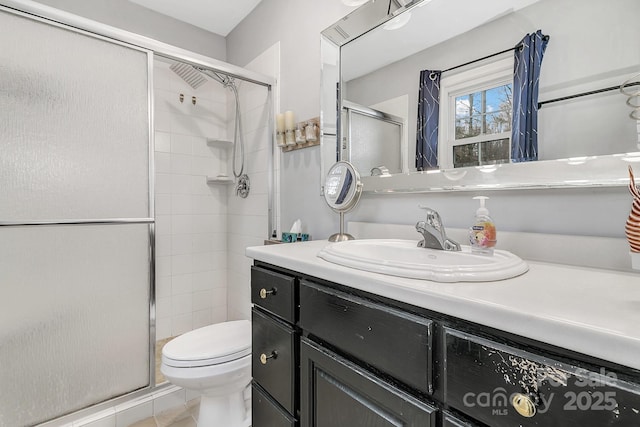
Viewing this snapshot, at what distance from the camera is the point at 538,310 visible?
46 cm

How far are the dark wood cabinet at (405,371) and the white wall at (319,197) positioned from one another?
0.55m

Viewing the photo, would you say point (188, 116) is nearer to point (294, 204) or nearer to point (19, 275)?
point (294, 204)

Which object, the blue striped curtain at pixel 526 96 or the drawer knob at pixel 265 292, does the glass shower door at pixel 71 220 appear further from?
the blue striped curtain at pixel 526 96

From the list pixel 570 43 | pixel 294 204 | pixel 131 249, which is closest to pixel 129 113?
pixel 131 249

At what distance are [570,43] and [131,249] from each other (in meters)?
1.91

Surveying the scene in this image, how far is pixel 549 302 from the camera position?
0.50m

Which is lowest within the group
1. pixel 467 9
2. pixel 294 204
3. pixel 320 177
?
pixel 294 204

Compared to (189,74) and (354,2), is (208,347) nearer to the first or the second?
(354,2)

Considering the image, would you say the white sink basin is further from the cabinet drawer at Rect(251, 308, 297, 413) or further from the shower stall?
the shower stall

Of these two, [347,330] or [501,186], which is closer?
[347,330]

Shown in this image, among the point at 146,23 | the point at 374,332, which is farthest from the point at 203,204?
the point at 374,332

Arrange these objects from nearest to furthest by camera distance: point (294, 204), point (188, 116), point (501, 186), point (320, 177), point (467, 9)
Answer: point (501, 186), point (467, 9), point (320, 177), point (294, 204), point (188, 116)

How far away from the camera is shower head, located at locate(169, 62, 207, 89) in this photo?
221 cm

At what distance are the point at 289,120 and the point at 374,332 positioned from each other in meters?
1.44
